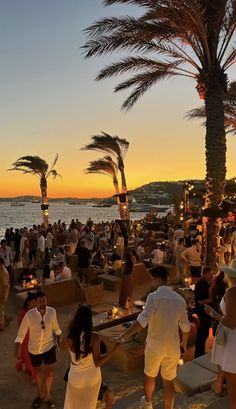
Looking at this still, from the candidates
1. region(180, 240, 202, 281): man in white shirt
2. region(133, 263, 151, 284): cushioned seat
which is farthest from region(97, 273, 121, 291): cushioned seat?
region(180, 240, 202, 281): man in white shirt

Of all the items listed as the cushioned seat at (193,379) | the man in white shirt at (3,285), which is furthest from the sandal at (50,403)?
the man in white shirt at (3,285)

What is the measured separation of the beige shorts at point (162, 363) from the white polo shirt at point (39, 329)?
146 centimetres

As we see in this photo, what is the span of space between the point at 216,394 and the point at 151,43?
28.9ft

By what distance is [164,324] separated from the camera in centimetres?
368

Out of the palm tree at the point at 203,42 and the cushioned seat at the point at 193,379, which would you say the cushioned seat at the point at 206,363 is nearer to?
the cushioned seat at the point at 193,379

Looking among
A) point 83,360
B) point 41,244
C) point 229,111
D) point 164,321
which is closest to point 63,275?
point 41,244

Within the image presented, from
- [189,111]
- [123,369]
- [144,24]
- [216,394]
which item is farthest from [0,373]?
[189,111]

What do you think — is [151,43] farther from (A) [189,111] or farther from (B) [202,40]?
(A) [189,111]

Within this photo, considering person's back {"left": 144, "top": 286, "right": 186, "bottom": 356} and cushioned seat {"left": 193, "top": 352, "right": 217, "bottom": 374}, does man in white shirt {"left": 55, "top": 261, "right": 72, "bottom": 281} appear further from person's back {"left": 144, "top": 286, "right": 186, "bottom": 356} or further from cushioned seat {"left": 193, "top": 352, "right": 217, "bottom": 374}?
person's back {"left": 144, "top": 286, "right": 186, "bottom": 356}

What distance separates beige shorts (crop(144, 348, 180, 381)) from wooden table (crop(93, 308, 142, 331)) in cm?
313

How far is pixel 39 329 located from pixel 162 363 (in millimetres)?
1650

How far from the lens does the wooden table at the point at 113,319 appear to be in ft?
22.8

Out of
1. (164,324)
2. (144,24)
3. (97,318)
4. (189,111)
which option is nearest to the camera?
(164,324)

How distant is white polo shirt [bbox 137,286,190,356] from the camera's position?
367 centimetres
